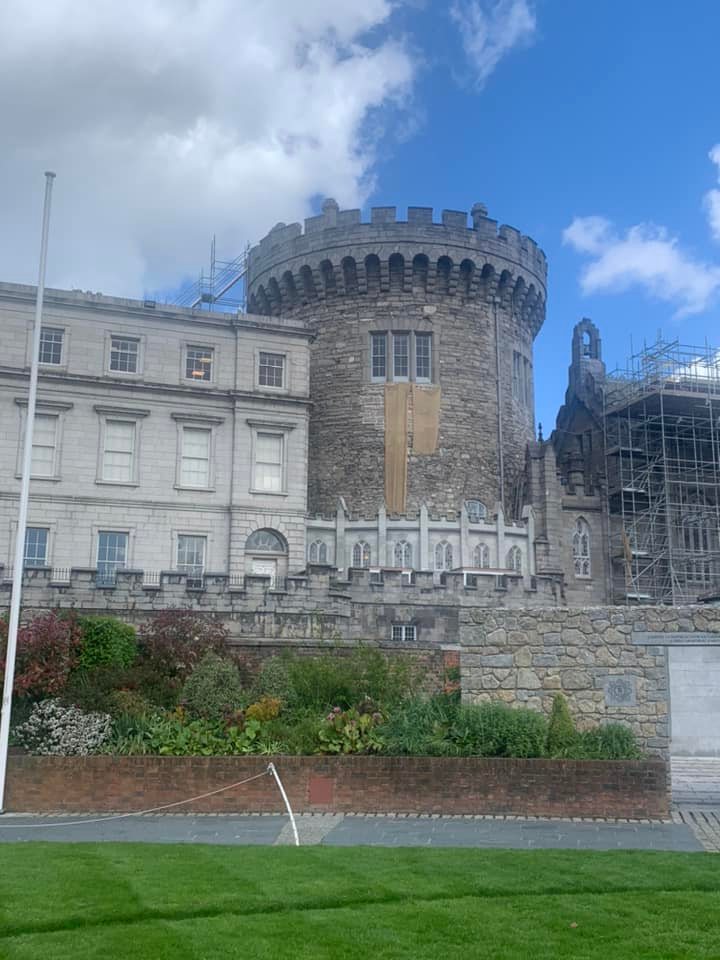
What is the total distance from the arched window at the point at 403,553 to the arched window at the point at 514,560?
11.0 feet

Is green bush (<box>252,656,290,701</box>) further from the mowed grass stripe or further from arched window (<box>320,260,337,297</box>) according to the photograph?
arched window (<box>320,260,337,297</box>)

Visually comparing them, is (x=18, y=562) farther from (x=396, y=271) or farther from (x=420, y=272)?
(x=420, y=272)

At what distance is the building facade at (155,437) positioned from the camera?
3145cm

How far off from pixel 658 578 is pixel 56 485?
2117 cm

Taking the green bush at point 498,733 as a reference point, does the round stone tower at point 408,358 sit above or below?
above

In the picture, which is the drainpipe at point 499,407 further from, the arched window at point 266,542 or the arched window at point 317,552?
the arched window at point 266,542

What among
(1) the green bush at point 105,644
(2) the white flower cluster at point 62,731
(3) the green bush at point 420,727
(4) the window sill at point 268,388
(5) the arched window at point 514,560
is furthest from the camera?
(5) the arched window at point 514,560

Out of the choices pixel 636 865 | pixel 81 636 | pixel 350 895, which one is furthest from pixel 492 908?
pixel 81 636

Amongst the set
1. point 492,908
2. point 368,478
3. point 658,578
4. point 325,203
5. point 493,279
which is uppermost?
point 325,203

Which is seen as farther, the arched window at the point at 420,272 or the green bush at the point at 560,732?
the arched window at the point at 420,272

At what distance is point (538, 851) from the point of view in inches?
453

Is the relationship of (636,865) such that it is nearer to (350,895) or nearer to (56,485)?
(350,895)

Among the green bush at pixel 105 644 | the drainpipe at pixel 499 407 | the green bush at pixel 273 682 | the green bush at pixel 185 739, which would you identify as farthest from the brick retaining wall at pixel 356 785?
the drainpipe at pixel 499 407

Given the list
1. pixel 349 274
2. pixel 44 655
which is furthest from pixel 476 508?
pixel 44 655
